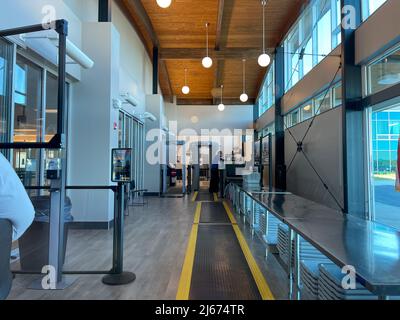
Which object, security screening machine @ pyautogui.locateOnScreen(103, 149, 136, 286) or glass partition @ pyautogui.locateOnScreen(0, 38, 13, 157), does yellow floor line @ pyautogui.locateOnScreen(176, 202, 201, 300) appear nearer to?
security screening machine @ pyautogui.locateOnScreen(103, 149, 136, 286)

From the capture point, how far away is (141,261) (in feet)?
11.2

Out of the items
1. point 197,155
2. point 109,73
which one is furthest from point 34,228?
point 197,155

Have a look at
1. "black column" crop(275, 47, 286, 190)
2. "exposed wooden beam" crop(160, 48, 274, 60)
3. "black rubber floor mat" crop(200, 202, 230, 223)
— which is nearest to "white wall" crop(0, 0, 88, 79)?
"black rubber floor mat" crop(200, 202, 230, 223)

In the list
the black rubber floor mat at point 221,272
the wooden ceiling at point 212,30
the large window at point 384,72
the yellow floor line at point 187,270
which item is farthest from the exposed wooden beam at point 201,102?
the black rubber floor mat at point 221,272

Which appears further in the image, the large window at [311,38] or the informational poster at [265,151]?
the informational poster at [265,151]

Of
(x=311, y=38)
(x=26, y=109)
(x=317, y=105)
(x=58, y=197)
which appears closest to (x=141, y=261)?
(x=58, y=197)

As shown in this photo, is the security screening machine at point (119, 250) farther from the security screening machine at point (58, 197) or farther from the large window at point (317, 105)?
the large window at point (317, 105)

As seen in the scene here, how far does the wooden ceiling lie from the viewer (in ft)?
26.2

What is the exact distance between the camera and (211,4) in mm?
7980

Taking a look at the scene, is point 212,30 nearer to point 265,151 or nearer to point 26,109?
point 265,151

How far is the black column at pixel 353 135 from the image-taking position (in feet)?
15.8

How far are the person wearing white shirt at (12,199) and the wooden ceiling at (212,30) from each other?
737 cm

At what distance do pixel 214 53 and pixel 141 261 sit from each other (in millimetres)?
8420

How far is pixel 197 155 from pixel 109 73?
7.77 metres
